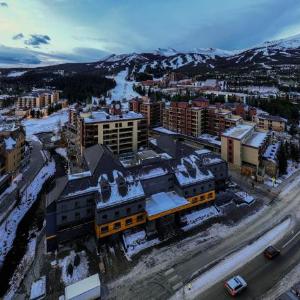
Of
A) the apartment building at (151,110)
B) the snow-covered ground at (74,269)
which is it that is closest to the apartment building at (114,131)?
the apartment building at (151,110)

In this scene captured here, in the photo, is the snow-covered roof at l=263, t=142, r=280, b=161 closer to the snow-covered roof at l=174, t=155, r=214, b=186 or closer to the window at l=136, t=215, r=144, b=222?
the snow-covered roof at l=174, t=155, r=214, b=186

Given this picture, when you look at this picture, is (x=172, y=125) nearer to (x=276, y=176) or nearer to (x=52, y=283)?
(x=276, y=176)

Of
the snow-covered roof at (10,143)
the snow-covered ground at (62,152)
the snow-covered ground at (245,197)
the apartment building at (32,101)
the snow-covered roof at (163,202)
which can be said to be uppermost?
the apartment building at (32,101)

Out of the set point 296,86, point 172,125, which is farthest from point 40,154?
point 296,86

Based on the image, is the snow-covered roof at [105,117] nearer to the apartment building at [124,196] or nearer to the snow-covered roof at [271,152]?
the apartment building at [124,196]

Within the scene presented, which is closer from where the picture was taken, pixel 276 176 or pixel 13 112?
pixel 276 176

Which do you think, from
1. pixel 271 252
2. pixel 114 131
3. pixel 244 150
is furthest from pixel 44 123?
pixel 271 252

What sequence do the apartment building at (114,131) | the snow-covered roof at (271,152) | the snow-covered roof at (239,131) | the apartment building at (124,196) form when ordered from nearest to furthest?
the apartment building at (124,196) → the snow-covered roof at (271,152) → the snow-covered roof at (239,131) → the apartment building at (114,131)

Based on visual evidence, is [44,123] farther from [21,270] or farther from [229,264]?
[229,264]
